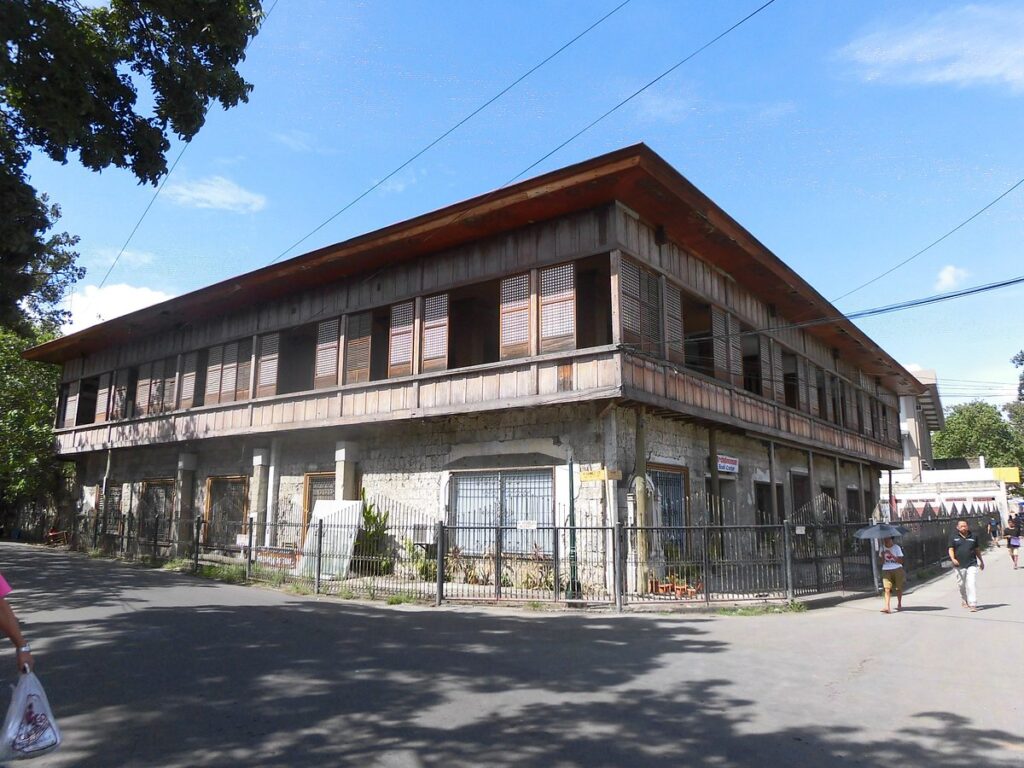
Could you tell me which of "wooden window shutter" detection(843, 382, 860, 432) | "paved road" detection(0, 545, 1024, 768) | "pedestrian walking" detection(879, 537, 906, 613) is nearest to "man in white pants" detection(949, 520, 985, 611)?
"paved road" detection(0, 545, 1024, 768)

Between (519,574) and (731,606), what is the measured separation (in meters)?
4.07

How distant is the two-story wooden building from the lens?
1362cm

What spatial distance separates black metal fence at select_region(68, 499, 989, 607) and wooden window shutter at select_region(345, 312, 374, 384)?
312 cm

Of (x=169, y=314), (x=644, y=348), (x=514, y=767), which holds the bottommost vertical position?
(x=514, y=767)

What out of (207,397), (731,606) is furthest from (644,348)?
(207,397)

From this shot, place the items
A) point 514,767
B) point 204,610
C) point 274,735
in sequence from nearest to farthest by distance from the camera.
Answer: point 514,767, point 274,735, point 204,610

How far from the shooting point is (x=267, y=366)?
1947 centimetres

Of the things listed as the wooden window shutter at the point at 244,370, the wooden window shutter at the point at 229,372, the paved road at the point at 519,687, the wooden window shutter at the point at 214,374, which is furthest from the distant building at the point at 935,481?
the wooden window shutter at the point at 214,374

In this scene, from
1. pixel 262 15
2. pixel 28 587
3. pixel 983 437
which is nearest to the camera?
pixel 262 15

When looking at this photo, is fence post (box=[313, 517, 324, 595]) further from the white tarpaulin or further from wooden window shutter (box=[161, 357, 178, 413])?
wooden window shutter (box=[161, 357, 178, 413])

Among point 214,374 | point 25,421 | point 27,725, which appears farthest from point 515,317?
point 25,421

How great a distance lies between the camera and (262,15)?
9898 millimetres

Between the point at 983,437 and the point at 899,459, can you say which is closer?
the point at 899,459

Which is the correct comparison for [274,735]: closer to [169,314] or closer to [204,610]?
[204,610]
